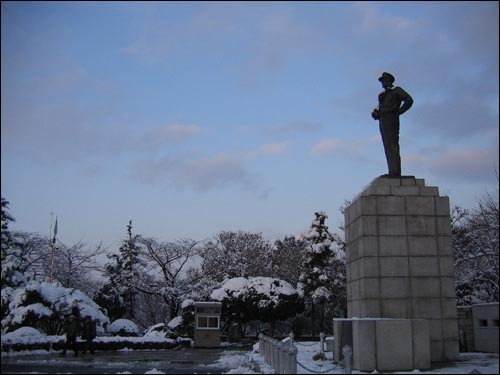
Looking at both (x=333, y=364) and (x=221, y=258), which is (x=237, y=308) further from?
(x=333, y=364)

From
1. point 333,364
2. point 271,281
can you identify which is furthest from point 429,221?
point 271,281

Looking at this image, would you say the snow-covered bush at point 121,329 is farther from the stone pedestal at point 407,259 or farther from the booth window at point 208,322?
the stone pedestal at point 407,259

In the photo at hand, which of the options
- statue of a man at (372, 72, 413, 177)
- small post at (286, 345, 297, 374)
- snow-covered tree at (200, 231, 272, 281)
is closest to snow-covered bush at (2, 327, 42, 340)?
small post at (286, 345, 297, 374)

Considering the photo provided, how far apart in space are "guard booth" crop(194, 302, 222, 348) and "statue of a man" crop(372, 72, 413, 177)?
55.3 ft

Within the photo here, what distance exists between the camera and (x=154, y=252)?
4509cm

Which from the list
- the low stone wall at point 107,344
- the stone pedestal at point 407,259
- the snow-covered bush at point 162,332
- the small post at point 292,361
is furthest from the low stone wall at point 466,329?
the snow-covered bush at point 162,332

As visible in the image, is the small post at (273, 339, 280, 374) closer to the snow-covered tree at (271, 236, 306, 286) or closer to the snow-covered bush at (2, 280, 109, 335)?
the snow-covered bush at (2, 280, 109, 335)

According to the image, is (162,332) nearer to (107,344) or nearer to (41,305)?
(107,344)

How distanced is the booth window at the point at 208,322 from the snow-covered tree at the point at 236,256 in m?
14.0

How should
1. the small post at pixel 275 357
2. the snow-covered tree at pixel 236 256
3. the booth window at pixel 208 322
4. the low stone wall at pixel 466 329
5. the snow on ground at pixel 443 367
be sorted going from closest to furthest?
the snow on ground at pixel 443 367 → the small post at pixel 275 357 → the low stone wall at pixel 466 329 → the booth window at pixel 208 322 → the snow-covered tree at pixel 236 256

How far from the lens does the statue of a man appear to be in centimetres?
1589

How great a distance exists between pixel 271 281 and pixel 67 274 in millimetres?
19120

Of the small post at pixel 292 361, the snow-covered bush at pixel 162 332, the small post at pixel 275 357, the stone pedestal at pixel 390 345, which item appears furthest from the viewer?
the snow-covered bush at pixel 162 332

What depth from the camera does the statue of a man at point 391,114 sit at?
626 inches
